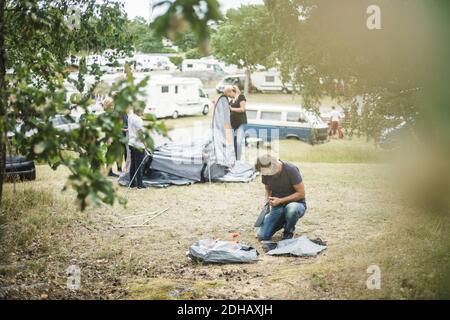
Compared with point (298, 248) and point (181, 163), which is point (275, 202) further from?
point (181, 163)

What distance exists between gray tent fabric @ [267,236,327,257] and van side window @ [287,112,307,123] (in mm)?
11127

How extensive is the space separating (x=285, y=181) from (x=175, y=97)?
17.0 metres

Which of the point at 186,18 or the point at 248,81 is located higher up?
the point at 248,81

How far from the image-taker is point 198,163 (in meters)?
9.44

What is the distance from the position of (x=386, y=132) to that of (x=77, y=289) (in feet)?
17.4

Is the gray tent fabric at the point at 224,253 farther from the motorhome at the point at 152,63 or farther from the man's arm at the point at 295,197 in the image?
the motorhome at the point at 152,63

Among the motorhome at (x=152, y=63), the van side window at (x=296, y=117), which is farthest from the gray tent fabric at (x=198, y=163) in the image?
the motorhome at (x=152, y=63)

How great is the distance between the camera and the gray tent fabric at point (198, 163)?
9.41 m

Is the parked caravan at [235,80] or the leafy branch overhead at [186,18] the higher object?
the parked caravan at [235,80]

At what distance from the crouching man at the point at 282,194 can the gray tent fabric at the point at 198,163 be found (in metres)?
3.32

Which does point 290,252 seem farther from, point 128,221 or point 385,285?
point 128,221

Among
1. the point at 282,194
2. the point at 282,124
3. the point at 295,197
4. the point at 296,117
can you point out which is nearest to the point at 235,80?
the point at 282,124
